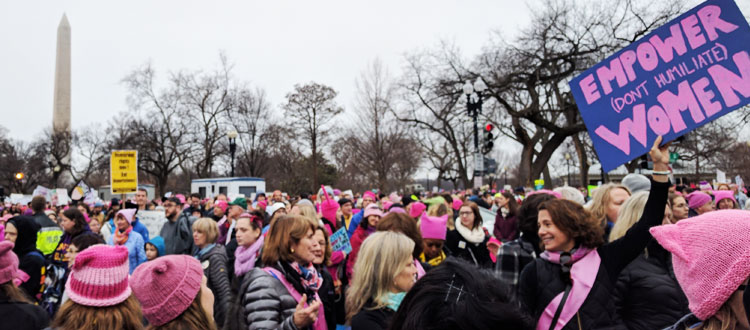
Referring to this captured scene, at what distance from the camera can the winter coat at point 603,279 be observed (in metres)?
2.90

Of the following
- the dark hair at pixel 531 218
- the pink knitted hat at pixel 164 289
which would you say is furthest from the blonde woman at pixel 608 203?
the pink knitted hat at pixel 164 289

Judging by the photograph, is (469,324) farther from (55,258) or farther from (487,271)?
(55,258)

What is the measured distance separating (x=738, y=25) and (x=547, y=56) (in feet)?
65.7

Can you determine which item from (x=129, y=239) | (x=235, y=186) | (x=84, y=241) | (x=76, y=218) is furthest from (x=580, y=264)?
(x=235, y=186)

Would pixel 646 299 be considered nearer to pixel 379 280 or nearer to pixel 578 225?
pixel 578 225

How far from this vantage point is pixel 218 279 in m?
5.49

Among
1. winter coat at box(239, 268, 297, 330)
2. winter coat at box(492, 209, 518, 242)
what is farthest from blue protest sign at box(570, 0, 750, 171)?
winter coat at box(492, 209, 518, 242)

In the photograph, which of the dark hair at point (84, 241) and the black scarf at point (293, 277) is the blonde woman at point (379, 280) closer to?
the black scarf at point (293, 277)

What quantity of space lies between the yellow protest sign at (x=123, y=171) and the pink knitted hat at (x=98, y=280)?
9.60 metres

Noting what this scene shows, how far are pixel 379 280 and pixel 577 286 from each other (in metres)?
1.16

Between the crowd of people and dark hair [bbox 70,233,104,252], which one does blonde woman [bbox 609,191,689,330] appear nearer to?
the crowd of people

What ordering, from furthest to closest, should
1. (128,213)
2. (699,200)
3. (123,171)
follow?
1. (123,171)
2. (699,200)
3. (128,213)

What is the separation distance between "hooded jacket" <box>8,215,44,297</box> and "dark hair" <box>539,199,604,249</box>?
4.95 meters

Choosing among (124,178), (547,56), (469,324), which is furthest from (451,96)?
(469,324)
